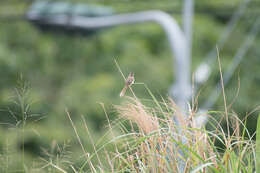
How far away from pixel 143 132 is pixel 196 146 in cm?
10

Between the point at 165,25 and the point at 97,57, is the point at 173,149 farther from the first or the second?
the point at 97,57

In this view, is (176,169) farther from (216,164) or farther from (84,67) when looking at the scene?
(84,67)

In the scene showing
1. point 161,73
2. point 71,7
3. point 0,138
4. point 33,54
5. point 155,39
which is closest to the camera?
point 71,7

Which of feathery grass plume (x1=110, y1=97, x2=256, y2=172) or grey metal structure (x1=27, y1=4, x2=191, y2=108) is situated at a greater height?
feathery grass plume (x1=110, y1=97, x2=256, y2=172)

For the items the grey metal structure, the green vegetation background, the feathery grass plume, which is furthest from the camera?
the green vegetation background

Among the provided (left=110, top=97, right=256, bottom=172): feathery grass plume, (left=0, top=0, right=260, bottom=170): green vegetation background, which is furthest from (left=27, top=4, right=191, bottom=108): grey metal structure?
(left=0, top=0, right=260, bottom=170): green vegetation background

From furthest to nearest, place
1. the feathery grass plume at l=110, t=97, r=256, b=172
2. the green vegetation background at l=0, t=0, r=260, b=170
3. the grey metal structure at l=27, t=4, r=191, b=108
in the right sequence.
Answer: the green vegetation background at l=0, t=0, r=260, b=170 < the grey metal structure at l=27, t=4, r=191, b=108 < the feathery grass plume at l=110, t=97, r=256, b=172

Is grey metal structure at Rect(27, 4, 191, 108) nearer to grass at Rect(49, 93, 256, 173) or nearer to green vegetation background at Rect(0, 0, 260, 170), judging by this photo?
grass at Rect(49, 93, 256, 173)

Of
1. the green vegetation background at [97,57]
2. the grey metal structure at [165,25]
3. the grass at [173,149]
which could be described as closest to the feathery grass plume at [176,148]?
the grass at [173,149]

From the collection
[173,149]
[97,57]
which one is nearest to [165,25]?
[173,149]

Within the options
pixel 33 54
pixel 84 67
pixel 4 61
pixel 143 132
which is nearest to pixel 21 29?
pixel 33 54

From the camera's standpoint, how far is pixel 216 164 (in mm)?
702

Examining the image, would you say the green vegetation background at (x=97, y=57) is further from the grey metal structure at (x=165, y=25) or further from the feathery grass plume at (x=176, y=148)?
the feathery grass plume at (x=176, y=148)

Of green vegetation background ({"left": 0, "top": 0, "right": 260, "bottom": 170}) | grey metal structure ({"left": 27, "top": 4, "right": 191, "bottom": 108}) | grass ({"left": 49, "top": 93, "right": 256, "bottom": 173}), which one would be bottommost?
green vegetation background ({"left": 0, "top": 0, "right": 260, "bottom": 170})
